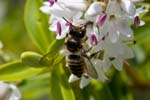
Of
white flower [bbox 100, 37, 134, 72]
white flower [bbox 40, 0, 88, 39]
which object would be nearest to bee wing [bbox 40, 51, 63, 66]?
white flower [bbox 40, 0, 88, 39]

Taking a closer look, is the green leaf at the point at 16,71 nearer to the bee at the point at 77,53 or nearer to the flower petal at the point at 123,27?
the bee at the point at 77,53

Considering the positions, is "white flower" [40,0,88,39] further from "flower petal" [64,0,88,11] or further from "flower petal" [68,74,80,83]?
"flower petal" [68,74,80,83]

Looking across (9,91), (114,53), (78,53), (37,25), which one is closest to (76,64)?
(78,53)

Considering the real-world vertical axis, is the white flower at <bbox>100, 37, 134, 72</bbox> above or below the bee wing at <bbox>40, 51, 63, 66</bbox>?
below

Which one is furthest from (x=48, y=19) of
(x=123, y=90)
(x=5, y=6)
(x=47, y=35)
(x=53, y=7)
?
(x=5, y=6)

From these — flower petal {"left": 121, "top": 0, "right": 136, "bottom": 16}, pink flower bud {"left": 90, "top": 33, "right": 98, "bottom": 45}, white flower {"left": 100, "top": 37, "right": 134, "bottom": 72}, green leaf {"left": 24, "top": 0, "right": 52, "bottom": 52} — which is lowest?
white flower {"left": 100, "top": 37, "right": 134, "bottom": 72}

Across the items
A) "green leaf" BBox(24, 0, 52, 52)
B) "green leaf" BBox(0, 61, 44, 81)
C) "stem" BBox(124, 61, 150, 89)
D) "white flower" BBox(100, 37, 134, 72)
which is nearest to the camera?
"white flower" BBox(100, 37, 134, 72)

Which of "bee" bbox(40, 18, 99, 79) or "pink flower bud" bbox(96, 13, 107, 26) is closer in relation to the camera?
"pink flower bud" bbox(96, 13, 107, 26)

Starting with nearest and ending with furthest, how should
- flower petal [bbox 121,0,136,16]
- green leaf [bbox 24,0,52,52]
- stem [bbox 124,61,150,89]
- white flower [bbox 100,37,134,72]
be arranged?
flower petal [bbox 121,0,136,16]
white flower [bbox 100,37,134,72]
green leaf [bbox 24,0,52,52]
stem [bbox 124,61,150,89]
